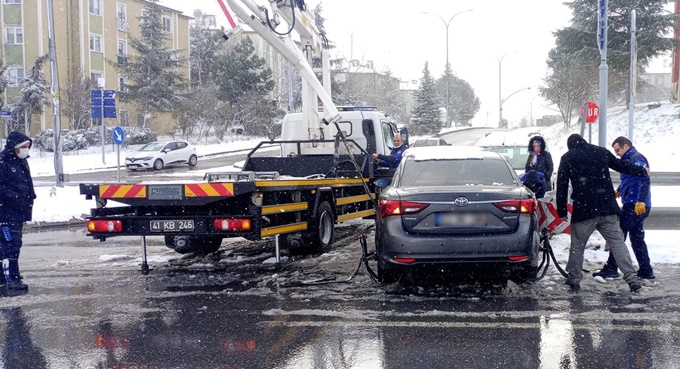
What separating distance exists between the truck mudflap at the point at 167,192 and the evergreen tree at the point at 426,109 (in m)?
57.0

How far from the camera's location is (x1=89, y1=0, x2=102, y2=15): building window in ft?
162

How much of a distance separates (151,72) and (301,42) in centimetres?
3755

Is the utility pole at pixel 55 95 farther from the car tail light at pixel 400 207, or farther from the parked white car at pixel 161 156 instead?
the car tail light at pixel 400 207

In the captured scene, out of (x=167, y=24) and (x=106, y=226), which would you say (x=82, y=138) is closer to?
(x=167, y=24)

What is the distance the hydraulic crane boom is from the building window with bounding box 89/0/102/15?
41629 mm

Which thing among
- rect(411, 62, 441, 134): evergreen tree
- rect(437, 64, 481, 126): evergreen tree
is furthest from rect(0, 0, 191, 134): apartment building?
rect(437, 64, 481, 126): evergreen tree

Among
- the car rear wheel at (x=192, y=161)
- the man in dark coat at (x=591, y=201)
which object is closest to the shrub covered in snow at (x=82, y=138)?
the car rear wheel at (x=192, y=161)

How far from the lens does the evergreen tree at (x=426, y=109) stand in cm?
6419

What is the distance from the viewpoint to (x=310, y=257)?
941 cm

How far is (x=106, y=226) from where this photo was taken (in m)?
8.11

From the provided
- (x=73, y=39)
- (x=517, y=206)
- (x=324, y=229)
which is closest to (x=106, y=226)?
(x=324, y=229)

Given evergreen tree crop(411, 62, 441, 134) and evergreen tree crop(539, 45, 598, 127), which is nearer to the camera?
evergreen tree crop(539, 45, 598, 127)

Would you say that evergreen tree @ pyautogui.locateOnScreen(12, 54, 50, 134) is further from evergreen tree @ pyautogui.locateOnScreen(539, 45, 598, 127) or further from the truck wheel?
the truck wheel

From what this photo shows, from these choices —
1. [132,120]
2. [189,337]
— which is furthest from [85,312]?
[132,120]
